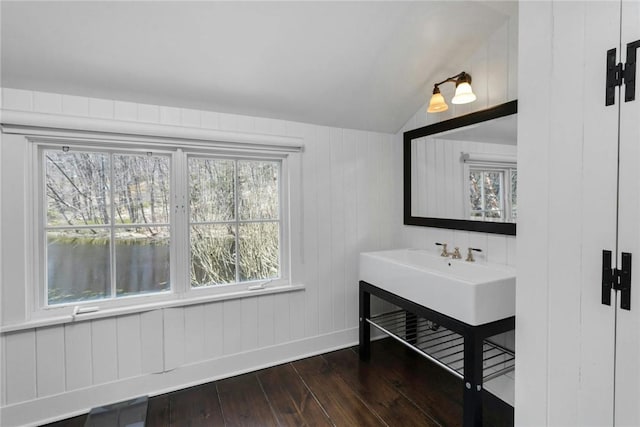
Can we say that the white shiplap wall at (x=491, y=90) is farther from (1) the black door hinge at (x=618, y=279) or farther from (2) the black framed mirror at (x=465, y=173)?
(1) the black door hinge at (x=618, y=279)

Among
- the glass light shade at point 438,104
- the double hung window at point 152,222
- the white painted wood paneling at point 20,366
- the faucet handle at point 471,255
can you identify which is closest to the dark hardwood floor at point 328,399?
the white painted wood paneling at point 20,366

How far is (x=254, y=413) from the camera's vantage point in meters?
1.85

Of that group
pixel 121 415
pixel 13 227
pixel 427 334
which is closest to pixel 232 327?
pixel 121 415

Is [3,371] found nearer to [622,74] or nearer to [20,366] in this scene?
[20,366]

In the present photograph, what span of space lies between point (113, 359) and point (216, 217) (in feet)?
3.54

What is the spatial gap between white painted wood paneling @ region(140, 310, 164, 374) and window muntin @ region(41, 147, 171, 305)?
178 millimetres

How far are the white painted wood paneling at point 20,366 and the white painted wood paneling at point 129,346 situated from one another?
16.2 inches

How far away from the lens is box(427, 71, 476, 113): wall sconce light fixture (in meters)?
2.04

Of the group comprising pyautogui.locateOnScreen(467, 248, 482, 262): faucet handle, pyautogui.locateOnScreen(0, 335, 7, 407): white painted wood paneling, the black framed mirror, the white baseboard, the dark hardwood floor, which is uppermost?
the black framed mirror

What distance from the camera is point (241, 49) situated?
70.9 inches

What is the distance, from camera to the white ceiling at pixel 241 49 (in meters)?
1.54

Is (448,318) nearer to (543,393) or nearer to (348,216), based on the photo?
(543,393)

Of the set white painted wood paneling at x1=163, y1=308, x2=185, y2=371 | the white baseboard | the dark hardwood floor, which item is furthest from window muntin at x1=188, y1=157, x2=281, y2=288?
the dark hardwood floor

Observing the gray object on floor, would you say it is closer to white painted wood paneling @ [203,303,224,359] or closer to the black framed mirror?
white painted wood paneling @ [203,303,224,359]
